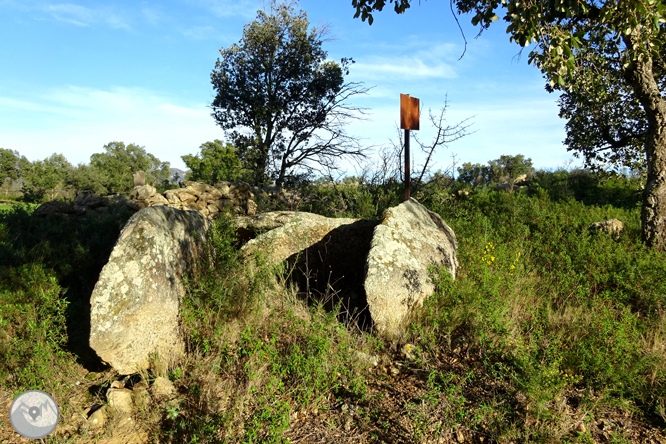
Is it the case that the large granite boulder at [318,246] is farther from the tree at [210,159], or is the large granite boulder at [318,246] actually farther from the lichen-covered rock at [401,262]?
the tree at [210,159]

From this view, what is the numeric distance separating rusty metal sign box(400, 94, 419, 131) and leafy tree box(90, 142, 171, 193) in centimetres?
4264

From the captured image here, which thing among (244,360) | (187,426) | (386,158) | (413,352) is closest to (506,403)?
(413,352)

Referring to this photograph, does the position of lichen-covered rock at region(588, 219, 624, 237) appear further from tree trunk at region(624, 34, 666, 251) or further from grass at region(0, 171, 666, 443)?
grass at region(0, 171, 666, 443)

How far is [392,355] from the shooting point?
173 inches

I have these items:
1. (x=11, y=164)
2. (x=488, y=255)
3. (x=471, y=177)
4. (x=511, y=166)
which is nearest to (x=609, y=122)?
(x=488, y=255)

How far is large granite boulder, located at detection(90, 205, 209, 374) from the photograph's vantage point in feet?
13.0

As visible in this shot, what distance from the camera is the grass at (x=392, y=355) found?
11.1 feet

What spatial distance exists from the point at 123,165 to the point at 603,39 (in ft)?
181

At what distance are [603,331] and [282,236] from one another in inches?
160

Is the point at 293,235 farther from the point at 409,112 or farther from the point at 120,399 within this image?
the point at 409,112

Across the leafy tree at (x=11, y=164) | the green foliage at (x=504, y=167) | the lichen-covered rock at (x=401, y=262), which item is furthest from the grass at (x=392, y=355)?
the leafy tree at (x=11, y=164)

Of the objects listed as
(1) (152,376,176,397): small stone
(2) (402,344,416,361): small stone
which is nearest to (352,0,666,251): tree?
(2) (402,344,416,361): small stone

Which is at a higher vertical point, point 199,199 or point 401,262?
point 199,199

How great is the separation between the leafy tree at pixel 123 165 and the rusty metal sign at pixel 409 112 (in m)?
42.6
